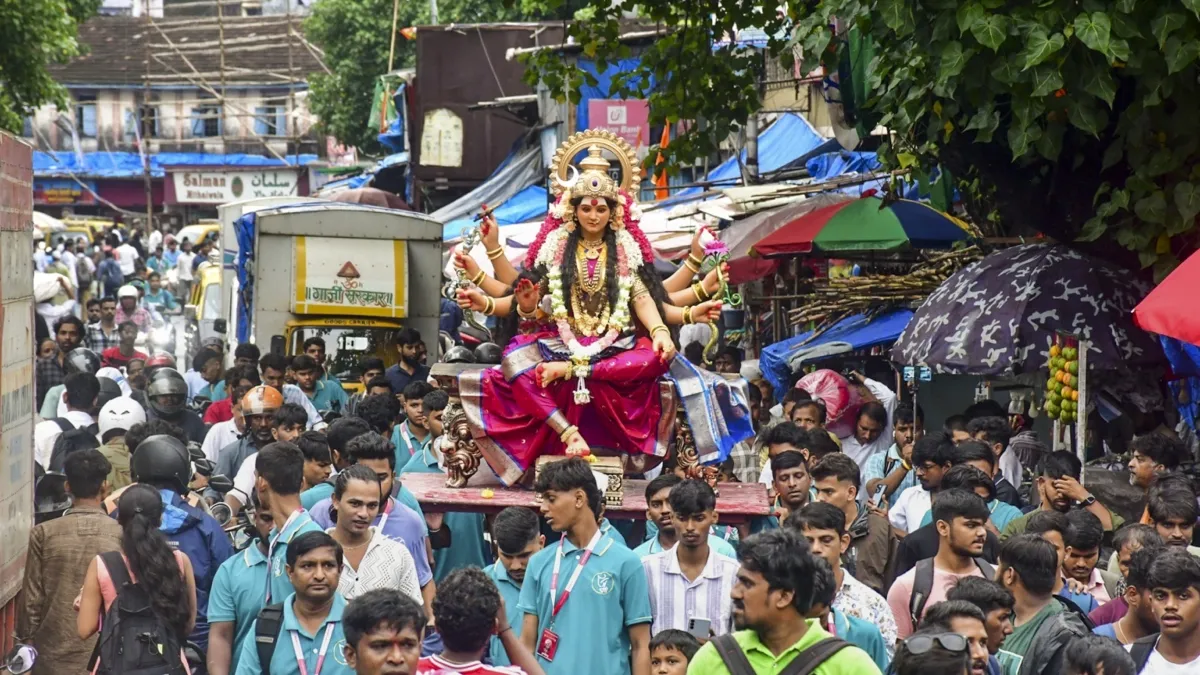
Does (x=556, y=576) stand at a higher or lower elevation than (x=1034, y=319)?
lower

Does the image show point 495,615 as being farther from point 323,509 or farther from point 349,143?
point 349,143

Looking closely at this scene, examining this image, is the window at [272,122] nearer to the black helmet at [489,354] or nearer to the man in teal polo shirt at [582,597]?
the black helmet at [489,354]

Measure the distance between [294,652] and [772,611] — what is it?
207 centimetres

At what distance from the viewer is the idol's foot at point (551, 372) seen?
439 inches

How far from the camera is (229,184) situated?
53.7m

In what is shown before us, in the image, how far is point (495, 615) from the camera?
6059 millimetres

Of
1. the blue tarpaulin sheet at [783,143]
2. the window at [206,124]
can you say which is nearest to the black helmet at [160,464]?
the blue tarpaulin sheet at [783,143]

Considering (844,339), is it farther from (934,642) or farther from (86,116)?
(86,116)

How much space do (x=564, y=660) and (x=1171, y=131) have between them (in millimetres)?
5564

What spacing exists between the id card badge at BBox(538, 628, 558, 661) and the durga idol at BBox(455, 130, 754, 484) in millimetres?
3681

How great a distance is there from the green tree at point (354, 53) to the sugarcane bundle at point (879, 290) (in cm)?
2361

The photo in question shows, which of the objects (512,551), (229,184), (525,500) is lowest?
(525,500)

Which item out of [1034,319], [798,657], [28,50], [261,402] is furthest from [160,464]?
[28,50]

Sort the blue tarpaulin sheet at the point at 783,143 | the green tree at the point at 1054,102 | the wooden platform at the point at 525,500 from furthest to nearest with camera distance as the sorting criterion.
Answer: the blue tarpaulin sheet at the point at 783,143 < the green tree at the point at 1054,102 < the wooden platform at the point at 525,500
